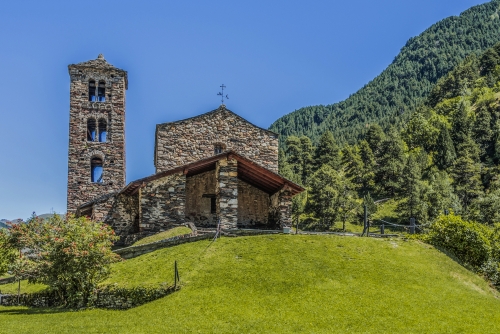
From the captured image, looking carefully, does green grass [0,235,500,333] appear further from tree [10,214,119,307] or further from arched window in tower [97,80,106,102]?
arched window in tower [97,80,106,102]

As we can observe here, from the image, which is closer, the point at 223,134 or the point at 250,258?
the point at 250,258

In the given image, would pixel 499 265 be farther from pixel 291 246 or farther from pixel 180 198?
pixel 180 198

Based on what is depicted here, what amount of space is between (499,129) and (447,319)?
301ft

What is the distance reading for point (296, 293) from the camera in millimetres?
16047

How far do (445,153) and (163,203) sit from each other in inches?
2849

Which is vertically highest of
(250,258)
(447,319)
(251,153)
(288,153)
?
(288,153)

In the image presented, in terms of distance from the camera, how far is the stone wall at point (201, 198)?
28.9 m

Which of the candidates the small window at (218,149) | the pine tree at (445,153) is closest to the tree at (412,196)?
the pine tree at (445,153)

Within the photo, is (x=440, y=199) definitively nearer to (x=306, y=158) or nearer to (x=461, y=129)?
(x=306, y=158)

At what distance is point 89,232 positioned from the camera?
60.2ft

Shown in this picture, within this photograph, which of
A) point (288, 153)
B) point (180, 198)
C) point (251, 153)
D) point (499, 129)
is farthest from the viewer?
point (288, 153)

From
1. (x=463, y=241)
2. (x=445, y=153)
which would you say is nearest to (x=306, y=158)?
(x=445, y=153)

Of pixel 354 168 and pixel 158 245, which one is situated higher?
pixel 354 168

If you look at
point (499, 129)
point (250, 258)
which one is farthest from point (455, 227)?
point (499, 129)
